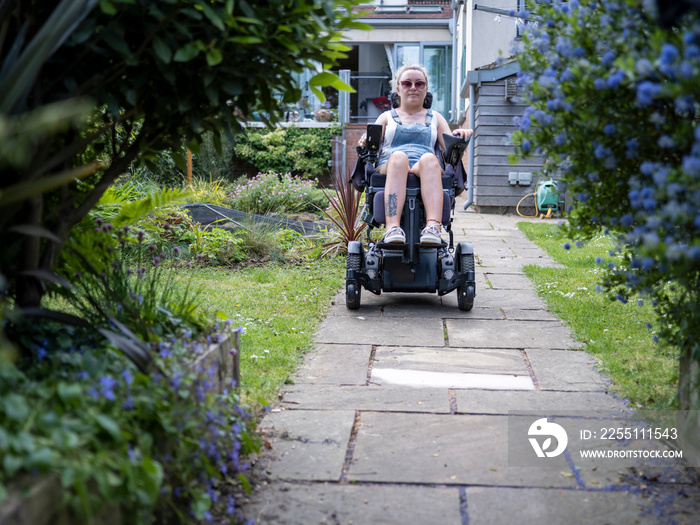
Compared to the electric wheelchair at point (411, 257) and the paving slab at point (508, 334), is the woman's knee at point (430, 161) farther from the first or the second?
the paving slab at point (508, 334)

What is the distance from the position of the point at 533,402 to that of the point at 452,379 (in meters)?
0.43

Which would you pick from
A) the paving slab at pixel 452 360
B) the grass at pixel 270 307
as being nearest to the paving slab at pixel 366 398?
the grass at pixel 270 307

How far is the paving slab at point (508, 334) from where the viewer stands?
3832mm

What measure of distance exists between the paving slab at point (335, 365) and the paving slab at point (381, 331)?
154 mm

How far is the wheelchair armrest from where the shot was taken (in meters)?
4.47

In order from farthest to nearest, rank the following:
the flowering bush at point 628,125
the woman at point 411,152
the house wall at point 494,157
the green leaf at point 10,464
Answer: the house wall at point 494,157
the woman at point 411,152
the flowering bush at point 628,125
the green leaf at point 10,464

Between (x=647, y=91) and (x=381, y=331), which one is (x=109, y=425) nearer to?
(x=647, y=91)

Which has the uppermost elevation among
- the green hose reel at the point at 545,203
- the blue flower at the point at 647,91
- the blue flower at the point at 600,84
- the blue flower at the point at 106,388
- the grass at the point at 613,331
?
the blue flower at the point at 600,84

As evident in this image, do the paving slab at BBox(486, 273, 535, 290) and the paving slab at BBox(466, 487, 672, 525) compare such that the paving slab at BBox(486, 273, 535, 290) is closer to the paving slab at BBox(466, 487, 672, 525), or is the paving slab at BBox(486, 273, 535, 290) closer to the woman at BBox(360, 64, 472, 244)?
the woman at BBox(360, 64, 472, 244)

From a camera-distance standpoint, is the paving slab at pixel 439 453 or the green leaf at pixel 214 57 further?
the paving slab at pixel 439 453

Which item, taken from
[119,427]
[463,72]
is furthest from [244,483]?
[463,72]

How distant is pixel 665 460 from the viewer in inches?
91.4

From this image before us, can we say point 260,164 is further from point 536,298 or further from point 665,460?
point 665,460

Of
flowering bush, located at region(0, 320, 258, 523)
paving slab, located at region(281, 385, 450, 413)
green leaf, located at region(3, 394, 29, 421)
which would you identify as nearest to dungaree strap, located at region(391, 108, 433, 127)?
paving slab, located at region(281, 385, 450, 413)
